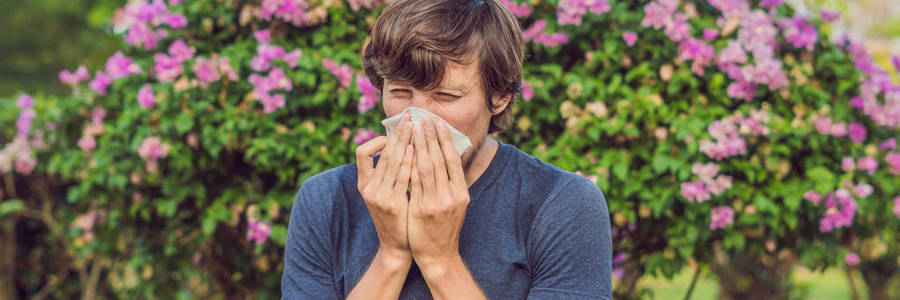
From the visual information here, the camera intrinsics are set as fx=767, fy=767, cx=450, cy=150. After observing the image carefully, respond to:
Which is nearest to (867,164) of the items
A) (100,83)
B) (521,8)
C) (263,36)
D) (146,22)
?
(521,8)

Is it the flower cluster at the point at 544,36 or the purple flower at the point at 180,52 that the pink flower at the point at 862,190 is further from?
the purple flower at the point at 180,52

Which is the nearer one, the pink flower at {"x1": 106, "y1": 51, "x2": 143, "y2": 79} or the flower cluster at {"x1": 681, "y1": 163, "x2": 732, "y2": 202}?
the flower cluster at {"x1": 681, "y1": 163, "x2": 732, "y2": 202}

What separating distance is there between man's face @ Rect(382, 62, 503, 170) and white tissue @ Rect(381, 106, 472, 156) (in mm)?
20

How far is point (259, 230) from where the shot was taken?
303 centimetres

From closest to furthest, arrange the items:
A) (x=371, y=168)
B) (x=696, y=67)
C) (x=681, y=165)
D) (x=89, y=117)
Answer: (x=371, y=168)
(x=681, y=165)
(x=696, y=67)
(x=89, y=117)

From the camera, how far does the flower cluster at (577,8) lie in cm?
301

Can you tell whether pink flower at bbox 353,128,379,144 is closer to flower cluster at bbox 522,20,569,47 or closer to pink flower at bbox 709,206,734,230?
flower cluster at bbox 522,20,569,47

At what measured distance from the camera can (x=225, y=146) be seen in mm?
3182

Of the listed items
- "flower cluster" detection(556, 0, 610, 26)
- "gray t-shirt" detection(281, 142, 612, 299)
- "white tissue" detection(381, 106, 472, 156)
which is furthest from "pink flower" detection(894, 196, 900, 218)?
"white tissue" detection(381, 106, 472, 156)

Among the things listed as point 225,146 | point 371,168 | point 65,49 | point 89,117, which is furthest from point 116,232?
point 65,49

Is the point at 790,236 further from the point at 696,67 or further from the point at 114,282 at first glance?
the point at 114,282

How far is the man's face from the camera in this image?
1582 millimetres

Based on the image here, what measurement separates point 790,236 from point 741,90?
64 cm

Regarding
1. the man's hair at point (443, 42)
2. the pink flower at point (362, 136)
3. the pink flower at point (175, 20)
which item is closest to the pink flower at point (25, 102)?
the pink flower at point (175, 20)
